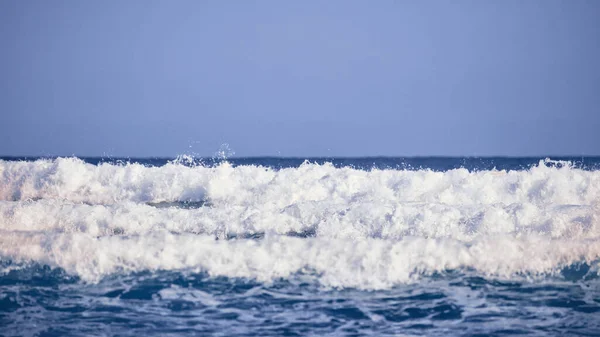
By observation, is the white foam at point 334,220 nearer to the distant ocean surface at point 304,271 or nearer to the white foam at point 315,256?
the distant ocean surface at point 304,271

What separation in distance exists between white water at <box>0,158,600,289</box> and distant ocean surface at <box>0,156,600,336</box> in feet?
0.09

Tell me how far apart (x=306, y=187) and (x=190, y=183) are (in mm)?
2639

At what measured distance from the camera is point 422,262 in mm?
6574

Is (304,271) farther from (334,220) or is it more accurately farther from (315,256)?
(334,220)

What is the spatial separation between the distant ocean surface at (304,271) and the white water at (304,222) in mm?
29

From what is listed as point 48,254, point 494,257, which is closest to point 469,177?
point 494,257

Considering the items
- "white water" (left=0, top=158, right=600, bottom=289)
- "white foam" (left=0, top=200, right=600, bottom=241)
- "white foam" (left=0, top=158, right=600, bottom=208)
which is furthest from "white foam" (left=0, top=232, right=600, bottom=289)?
"white foam" (left=0, top=158, right=600, bottom=208)

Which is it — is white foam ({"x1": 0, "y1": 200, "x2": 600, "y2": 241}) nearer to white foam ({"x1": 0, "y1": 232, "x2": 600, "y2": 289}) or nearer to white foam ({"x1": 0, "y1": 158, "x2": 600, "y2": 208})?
white foam ({"x1": 0, "y1": 232, "x2": 600, "y2": 289})

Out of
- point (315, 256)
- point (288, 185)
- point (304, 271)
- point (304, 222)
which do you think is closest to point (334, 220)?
point (304, 222)

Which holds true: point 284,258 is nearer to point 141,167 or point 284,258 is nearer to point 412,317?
point 412,317

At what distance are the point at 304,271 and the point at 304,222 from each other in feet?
8.59

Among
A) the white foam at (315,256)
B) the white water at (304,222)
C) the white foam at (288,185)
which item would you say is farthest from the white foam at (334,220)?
the white foam at (288,185)

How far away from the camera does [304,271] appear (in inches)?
254

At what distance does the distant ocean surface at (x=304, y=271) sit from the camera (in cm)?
520
